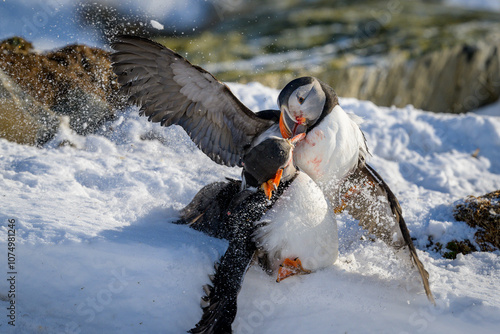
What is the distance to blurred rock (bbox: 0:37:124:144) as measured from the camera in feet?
16.3

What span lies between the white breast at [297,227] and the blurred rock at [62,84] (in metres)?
→ 2.89

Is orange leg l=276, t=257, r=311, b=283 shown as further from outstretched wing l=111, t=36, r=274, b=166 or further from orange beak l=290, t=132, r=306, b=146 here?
outstretched wing l=111, t=36, r=274, b=166

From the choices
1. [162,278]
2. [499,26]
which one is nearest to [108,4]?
[162,278]

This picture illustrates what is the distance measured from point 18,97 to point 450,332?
4.61 metres

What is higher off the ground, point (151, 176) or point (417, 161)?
point (151, 176)

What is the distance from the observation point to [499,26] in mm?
13906

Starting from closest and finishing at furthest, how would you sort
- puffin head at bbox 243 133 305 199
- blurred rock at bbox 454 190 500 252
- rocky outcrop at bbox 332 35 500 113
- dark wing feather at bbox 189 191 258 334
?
dark wing feather at bbox 189 191 258 334 → puffin head at bbox 243 133 305 199 → blurred rock at bbox 454 190 500 252 → rocky outcrop at bbox 332 35 500 113

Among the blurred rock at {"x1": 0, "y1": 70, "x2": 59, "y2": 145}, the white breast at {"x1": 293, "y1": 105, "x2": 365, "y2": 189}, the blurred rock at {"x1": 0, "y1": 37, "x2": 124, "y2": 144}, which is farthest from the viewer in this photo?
the blurred rock at {"x1": 0, "y1": 37, "x2": 124, "y2": 144}

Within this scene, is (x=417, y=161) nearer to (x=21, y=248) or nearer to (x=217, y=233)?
(x=217, y=233)

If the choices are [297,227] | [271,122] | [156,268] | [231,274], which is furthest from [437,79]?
[156,268]

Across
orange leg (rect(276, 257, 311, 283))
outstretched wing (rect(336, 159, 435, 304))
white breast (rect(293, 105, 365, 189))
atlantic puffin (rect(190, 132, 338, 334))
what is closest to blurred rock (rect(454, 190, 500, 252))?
outstretched wing (rect(336, 159, 435, 304))

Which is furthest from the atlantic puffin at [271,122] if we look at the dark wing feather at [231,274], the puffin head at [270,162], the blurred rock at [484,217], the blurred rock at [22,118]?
the blurred rock at [22,118]

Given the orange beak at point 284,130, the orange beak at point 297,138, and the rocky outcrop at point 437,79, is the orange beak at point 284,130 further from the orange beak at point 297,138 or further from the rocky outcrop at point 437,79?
the rocky outcrop at point 437,79

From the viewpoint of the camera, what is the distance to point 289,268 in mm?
3236
